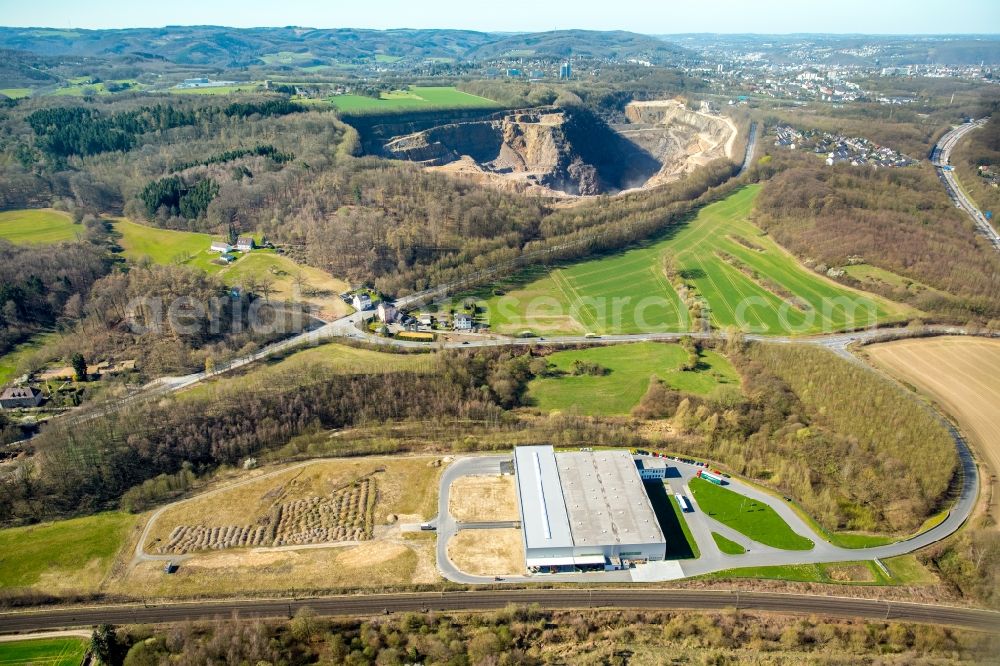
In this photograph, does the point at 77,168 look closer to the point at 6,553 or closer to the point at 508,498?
the point at 6,553

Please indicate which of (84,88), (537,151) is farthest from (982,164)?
(84,88)

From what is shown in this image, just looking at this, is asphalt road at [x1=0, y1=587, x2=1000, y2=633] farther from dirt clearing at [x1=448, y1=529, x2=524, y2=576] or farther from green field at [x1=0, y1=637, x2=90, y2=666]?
dirt clearing at [x1=448, y1=529, x2=524, y2=576]

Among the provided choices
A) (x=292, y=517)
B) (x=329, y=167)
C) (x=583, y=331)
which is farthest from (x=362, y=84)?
(x=292, y=517)

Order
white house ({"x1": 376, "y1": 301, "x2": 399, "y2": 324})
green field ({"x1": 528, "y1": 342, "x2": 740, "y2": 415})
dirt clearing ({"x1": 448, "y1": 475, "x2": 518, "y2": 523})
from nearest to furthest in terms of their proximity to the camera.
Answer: dirt clearing ({"x1": 448, "y1": 475, "x2": 518, "y2": 523}) → green field ({"x1": 528, "y1": 342, "x2": 740, "y2": 415}) → white house ({"x1": 376, "y1": 301, "x2": 399, "y2": 324})

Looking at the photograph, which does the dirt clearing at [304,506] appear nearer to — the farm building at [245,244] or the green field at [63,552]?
the green field at [63,552]

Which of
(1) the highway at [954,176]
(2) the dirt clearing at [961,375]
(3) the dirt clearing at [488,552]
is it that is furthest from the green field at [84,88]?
(1) the highway at [954,176]

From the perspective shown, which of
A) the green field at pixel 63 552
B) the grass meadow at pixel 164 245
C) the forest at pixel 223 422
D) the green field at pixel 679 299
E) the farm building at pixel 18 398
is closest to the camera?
the green field at pixel 63 552

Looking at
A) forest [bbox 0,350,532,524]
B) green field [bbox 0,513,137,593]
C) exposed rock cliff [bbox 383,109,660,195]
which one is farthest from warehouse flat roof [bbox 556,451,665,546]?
exposed rock cliff [bbox 383,109,660,195]
